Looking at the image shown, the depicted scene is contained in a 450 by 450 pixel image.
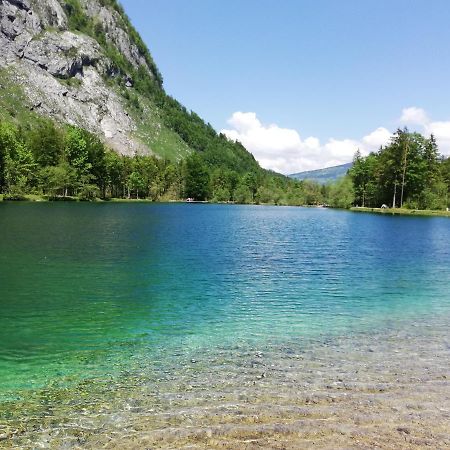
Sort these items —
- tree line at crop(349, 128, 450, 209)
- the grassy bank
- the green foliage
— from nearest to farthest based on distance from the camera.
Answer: the grassy bank < tree line at crop(349, 128, 450, 209) < the green foliage

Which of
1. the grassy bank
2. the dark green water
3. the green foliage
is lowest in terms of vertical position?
the dark green water

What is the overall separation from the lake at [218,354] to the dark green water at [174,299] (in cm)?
10

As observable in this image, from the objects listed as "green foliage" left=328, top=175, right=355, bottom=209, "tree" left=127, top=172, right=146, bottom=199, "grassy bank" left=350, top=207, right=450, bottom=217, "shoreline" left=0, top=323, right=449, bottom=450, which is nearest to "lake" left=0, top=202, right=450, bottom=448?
"shoreline" left=0, top=323, right=449, bottom=450

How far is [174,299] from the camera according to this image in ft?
73.0

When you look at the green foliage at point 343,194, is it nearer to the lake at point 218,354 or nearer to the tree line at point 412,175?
the tree line at point 412,175

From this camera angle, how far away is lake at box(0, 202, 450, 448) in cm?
917

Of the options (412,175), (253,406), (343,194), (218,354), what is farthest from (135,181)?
(253,406)

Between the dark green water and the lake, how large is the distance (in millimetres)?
103

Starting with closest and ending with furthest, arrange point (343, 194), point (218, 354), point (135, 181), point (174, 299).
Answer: point (218, 354)
point (174, 299)
point (343, 194)
point (135, 181)

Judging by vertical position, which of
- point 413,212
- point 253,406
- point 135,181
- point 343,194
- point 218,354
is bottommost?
point 218,354

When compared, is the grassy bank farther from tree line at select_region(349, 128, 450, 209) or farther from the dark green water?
the dark green water

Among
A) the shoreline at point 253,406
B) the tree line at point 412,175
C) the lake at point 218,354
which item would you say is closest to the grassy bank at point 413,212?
the tree line at point 412,175

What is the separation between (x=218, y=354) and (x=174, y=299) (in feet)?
27.4

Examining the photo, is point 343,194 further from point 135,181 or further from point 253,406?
point 253,406
